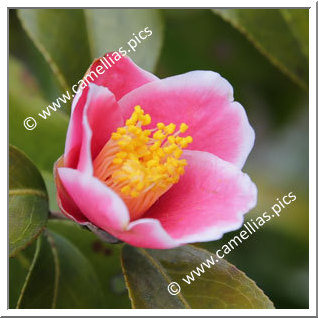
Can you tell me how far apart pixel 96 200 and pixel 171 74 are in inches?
21.3

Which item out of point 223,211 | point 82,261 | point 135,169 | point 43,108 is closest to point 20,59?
point 43,108

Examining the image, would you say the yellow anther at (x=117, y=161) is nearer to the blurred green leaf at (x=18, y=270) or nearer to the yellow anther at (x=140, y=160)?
the yellow anther at (x=140, y=160)

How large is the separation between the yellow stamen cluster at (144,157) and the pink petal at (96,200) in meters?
0.06

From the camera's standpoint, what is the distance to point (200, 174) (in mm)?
865

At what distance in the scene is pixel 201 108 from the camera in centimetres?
90

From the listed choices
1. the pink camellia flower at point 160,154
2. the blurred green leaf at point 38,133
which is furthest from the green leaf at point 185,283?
the blurred green leaf at point 38,133

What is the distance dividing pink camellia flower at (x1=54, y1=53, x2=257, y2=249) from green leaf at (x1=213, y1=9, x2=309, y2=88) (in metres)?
0.26

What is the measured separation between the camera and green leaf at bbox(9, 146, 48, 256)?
892 millimetres

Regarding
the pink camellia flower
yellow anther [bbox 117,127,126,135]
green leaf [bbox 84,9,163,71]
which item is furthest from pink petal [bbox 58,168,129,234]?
green leaf [bbox 84,9,163,71]

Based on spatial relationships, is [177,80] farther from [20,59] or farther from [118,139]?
[20,59]

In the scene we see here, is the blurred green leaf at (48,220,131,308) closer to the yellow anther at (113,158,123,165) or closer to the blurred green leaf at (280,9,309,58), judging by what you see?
the yellow anther at (113,158,123,165)

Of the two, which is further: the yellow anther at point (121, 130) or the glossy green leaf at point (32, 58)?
the glossy green leaf at point (32, 58)

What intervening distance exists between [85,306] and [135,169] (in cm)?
34

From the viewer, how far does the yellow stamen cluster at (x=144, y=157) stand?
0.84 meters
